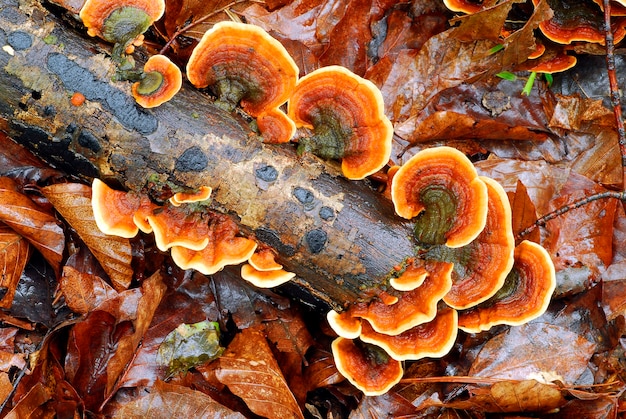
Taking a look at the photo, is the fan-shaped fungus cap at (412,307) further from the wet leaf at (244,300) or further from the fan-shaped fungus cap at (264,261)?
the wet leaf at (244,300)

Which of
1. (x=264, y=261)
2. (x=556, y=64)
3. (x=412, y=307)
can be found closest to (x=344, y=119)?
(x=264, y=261)

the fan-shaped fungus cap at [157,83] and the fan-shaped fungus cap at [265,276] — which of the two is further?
the fan-shaped fungus cap at [265,276]

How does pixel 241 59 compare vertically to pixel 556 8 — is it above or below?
above

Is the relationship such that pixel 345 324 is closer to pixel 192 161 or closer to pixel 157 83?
pixel 192 161

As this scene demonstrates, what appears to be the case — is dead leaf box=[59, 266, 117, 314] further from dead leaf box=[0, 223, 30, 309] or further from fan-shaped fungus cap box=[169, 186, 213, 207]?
fan-shaped fungus cap box=[169, 186, 213, 207]

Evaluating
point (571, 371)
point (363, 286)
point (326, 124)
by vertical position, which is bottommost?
point (571, 371)

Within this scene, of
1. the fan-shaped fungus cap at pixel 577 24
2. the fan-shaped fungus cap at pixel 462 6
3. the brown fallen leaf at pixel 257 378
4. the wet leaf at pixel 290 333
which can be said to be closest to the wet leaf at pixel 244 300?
the wet leaf at pixel 290 333

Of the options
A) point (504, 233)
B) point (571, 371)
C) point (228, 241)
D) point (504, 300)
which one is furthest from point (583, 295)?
point (228, 241)

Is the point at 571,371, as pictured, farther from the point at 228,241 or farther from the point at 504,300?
the point at 228,241
